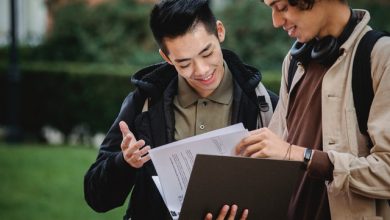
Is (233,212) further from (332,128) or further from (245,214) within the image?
(332,128)

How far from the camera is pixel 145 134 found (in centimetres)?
267

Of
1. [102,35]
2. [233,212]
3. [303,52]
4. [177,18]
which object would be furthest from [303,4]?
[102,35]

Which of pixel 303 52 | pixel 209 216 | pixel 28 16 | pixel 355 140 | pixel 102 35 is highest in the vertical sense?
pixel 303 52

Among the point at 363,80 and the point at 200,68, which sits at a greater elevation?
the point at 363,80

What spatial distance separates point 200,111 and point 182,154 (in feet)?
1.23

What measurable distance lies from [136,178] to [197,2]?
2.38 feet

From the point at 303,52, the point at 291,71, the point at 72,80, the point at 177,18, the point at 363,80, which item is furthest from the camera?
the point at 72,80

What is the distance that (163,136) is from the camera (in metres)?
2.66

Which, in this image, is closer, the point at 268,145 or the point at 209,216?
the point at 268,145

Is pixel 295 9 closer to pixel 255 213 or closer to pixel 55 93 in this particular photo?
pixel 255 213

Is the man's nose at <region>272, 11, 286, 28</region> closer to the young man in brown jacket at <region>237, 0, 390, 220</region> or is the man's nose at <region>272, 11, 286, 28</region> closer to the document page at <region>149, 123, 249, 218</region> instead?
the young man in brown jacket at <region>237, 0, 390, 220</region>

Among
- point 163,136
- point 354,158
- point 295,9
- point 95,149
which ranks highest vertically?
point 295,9

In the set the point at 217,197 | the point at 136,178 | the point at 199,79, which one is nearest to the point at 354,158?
the point at 217,197

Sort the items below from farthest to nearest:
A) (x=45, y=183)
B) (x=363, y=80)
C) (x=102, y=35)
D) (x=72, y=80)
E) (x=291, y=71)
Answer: (x=102, y=35)
(x=72, y=80)
(x=45, y=183)
(x=291, y=71)
(x=363, y=80)
